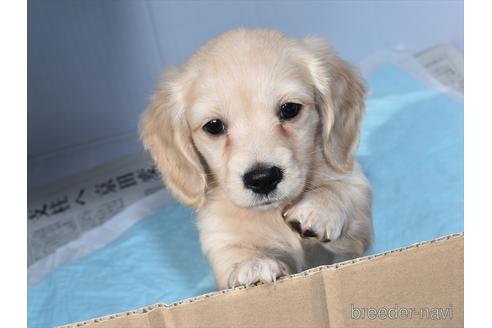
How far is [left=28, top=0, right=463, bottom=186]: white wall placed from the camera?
2.83 meters

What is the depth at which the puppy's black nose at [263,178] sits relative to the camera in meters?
1.53

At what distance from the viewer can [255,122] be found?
162 centimetres

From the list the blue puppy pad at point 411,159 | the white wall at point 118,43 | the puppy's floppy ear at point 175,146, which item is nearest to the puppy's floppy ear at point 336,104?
the puppy's floppy ear at point 175,146

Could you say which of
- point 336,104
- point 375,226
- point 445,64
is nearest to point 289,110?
point 336,104

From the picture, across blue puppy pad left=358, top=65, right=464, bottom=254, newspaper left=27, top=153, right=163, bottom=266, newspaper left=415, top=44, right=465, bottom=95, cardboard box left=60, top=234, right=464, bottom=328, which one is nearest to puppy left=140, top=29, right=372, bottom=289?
cardboard box left=60, top=234, right=464, bottom=328

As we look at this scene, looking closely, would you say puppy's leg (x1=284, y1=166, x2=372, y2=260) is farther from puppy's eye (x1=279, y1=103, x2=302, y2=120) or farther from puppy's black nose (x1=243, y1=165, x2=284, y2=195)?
puppy's eye (x1=279, y1=103, x2=302, y2=120)

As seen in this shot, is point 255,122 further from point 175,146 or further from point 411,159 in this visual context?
point 411,159

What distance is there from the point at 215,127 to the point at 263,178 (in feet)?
0.81

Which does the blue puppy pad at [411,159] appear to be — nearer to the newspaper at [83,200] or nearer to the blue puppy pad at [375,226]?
the blue puppy pad at [375,226]

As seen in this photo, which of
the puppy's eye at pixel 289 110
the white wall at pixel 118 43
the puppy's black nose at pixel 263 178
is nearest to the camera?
the puppy's black nose at pixel 263 178

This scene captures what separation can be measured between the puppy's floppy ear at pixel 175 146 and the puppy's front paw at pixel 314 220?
0.35m

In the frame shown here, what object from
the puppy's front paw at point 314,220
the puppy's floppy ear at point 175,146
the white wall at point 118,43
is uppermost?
the white wall at point 118,43

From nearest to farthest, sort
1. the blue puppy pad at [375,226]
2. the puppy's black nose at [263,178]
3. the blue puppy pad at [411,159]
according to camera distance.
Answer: the puppy's black nose at [263,178] < the blue puppy pad at [375,226] < the blue puppy pad at [411,159]

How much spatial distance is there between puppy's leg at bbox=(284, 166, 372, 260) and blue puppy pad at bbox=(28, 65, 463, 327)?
1.84 feet
